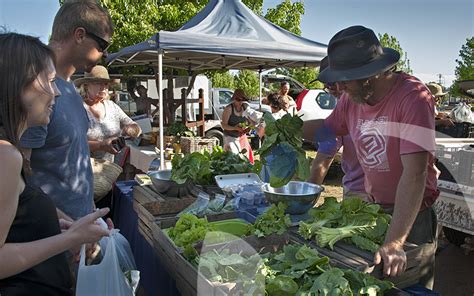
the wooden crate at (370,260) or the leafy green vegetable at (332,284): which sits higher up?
the leafy green vegetable at (332,284)

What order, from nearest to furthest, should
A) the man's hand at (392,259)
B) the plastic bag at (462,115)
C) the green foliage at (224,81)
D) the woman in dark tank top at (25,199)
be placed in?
1. the woman in dark tank top at (25,199)
2. the man's hand at (392,259)
3. the plastic bag at (462,115)
4. the green foliage at (224,81)

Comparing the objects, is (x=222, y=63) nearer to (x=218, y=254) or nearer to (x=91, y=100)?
(x=91, y=100)

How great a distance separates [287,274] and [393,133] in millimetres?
961

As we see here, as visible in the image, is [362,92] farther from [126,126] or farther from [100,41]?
[126,126]

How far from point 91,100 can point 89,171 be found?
83.7 inches

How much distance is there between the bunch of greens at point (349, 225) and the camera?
177cm

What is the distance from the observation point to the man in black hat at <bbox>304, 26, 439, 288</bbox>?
69.1 inches

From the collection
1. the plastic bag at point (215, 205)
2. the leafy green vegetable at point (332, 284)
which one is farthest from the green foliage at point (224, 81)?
the leafy green vegetable at point (332, 284)

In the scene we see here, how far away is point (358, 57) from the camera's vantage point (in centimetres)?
194

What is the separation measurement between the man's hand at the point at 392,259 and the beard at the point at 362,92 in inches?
32.0

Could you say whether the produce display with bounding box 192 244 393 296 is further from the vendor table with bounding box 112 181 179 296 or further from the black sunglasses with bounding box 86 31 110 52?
the black sunglasses with bounding box 86 31 110 52

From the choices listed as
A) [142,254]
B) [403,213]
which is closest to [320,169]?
[403,213]

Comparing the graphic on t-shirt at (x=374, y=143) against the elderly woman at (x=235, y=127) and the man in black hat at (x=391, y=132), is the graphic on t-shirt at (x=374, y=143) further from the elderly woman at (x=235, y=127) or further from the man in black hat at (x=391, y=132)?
the elderly woman at (x=235, y=127)

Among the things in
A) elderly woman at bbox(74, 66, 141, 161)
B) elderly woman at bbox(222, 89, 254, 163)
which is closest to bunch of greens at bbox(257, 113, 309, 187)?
elderly woman at bbox(74, 66, 141, 161)
